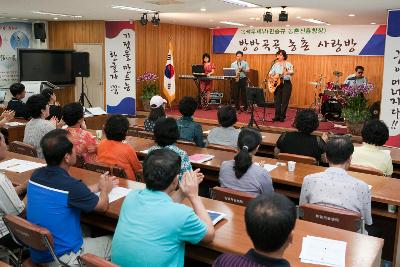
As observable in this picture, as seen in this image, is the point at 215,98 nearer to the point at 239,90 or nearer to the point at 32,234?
the point at 239,90

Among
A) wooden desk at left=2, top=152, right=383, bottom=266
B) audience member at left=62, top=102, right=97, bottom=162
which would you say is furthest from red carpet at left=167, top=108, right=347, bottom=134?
wooden desk at left=2, top=152, right=383, bottom=266

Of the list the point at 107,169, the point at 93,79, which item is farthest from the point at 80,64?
the point at 107,169

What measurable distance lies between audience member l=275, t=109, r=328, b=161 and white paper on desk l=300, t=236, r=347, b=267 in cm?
213

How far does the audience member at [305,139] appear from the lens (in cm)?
423

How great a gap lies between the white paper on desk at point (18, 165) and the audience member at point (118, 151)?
1.78 ft

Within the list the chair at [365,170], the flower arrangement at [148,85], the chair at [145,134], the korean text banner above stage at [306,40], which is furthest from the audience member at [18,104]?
the korean text banner above stage at [306,40]

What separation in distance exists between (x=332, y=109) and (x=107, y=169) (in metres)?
7.94

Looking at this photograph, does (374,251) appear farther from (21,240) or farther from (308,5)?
(308,5)

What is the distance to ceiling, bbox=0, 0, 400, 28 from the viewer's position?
295 inches

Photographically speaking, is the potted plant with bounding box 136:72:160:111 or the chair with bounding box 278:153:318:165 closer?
the chair with bounding box 278:153:318:165

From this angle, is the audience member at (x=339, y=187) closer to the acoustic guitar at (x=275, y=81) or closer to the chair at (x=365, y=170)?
the chair at (x=365, y=170)

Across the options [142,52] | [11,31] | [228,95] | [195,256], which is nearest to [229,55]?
[228,95]

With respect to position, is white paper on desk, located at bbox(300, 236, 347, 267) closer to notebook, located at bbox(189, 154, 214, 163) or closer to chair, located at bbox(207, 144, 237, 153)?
notebook, located at bbox(189, 154, 214, 163)

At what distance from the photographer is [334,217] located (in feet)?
8.77
